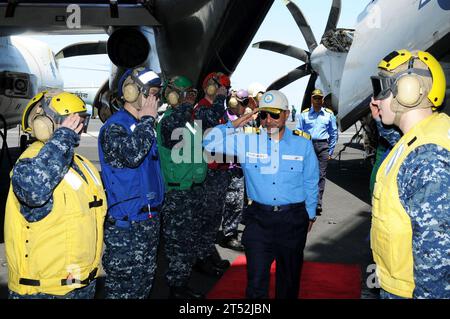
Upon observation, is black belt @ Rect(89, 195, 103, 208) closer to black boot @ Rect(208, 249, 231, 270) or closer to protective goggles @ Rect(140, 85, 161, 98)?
protective goggles @ Rect(140, 85, 161, 98)

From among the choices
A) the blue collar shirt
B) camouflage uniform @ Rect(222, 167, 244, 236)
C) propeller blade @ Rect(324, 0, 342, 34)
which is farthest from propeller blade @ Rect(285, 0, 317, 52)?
the blue collar shirt

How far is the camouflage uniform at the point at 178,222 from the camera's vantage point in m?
4.21

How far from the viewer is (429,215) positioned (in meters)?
→ 1.92

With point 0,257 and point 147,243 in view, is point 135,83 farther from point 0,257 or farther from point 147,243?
point 0,257

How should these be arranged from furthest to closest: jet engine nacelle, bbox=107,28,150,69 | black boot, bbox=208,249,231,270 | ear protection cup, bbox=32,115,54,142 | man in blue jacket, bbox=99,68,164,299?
jet engine nacelle, bbox=107,28,150,69 → black boot, bbox=208,249,231,270 → man in blue jacket, bbox=99,68,164,299 → ear protection cup, bbox=32,115,54,142

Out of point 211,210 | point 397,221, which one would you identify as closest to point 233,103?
point 211,210

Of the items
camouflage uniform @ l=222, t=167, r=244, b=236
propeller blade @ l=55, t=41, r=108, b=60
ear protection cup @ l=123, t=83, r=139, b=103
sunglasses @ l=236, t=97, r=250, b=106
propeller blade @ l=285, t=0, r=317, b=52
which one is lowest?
camouflage uniform @ l=222, t=167, r=244, b=236

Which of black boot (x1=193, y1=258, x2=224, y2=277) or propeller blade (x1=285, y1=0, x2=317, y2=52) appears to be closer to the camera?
black boot (x1=193, y1=258, x2=224, y2=277)

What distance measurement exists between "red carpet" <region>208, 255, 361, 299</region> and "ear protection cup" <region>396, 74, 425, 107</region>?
8.90 ft

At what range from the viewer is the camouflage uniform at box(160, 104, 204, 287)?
13.8 feet

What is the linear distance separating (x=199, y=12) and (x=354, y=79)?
252 cm

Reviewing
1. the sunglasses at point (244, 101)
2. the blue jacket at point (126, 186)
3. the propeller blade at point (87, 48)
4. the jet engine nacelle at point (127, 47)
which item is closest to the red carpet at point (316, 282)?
the blue jacket at point (126, 186)
